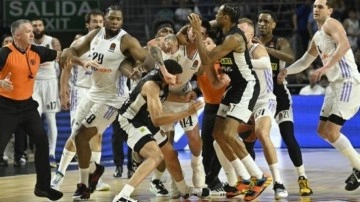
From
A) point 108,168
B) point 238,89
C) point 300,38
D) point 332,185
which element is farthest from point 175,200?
point 300,38

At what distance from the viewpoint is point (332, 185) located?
40.8 feet

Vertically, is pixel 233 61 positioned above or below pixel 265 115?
above

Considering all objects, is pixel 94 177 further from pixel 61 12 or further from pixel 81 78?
pixel 61 12

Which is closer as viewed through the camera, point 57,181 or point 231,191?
point 231,191

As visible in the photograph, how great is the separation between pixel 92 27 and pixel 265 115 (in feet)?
9.21

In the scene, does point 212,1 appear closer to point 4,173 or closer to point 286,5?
point 286,5

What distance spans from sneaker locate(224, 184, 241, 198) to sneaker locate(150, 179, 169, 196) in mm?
724

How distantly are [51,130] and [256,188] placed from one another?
5.87 metres

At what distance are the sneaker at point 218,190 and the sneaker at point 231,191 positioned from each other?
10 cm

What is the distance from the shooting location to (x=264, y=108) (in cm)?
1159

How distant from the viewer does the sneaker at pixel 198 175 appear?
1149 cm

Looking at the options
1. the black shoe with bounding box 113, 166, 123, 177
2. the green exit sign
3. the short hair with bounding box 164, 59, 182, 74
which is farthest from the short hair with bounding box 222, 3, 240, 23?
the green exit sign

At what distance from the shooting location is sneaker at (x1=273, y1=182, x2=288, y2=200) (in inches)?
439

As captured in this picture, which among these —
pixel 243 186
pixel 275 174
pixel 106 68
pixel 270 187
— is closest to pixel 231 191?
pixel 243 186
